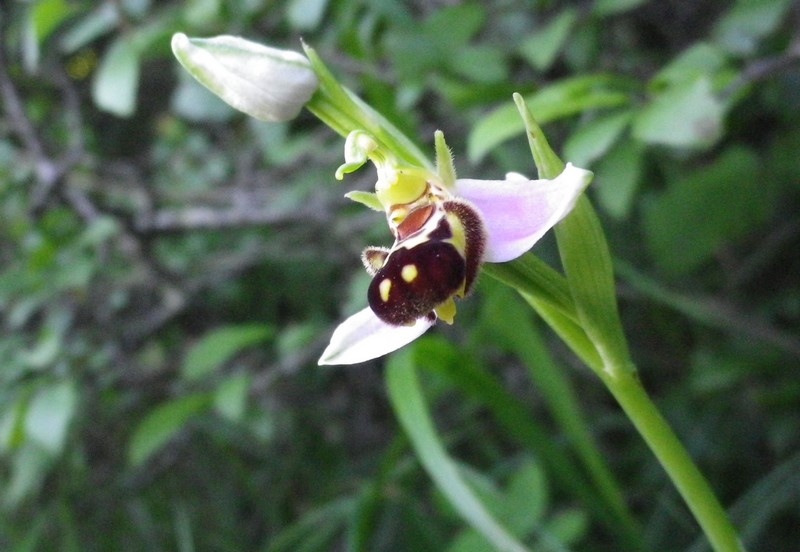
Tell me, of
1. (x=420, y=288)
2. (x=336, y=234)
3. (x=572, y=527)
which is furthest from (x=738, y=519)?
(x=336, y=234)

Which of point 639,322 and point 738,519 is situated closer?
point 738,519

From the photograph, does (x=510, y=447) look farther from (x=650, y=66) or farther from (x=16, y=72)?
(x=16, y=72)

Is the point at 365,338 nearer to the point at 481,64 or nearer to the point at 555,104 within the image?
the point at 555,104

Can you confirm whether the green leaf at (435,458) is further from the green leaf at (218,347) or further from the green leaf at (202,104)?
the green leaf at (202,104)

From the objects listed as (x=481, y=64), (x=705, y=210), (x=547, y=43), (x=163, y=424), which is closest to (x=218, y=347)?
(x=163, y=424)

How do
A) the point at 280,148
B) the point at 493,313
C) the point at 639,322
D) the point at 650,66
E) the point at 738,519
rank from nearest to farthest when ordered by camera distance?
the point at 738,519
the point at 493,313
the point at 650,66
the point at 280,148
the point at 639,322

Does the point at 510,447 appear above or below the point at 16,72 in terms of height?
below

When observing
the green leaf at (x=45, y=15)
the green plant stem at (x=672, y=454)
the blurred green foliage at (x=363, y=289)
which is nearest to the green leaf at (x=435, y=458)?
the blurred green foliage at (x=363, y=289)
